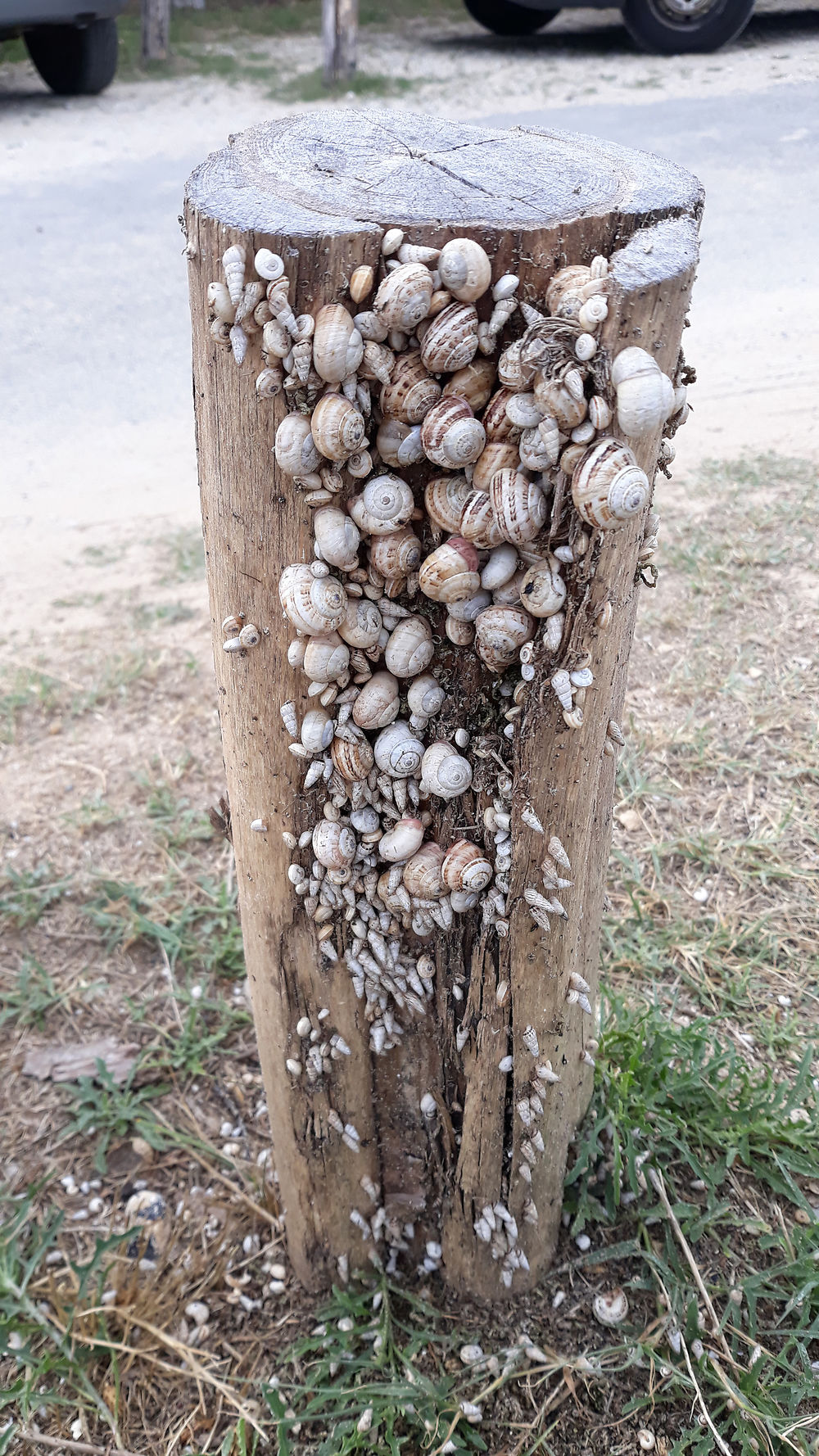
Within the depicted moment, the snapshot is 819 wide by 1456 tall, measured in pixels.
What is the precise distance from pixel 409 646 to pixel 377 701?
9 cm

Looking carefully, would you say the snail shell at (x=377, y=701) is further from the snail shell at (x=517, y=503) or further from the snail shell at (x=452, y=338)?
the snail shell at (x=452, y=338)

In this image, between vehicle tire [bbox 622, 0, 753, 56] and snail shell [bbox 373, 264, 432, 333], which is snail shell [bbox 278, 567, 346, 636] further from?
vehicle tire [bbox 622, 0, 753, 56]

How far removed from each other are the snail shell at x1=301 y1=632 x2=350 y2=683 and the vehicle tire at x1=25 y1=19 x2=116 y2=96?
9.93 meters

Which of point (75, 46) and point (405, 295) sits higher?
point (405, 295)

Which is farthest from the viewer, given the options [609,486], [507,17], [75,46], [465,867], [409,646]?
[507,17]

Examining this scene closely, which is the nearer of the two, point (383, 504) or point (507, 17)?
point (383, 504)

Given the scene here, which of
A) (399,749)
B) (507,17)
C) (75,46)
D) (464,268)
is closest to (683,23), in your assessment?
(507,17)

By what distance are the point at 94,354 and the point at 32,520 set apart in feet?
4.94

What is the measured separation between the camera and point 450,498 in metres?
1.34

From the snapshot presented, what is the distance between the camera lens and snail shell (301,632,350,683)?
4.67 feet

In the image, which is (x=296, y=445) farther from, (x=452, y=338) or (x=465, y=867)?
(x=465, y=867)

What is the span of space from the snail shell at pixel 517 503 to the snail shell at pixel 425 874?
20.8 inches

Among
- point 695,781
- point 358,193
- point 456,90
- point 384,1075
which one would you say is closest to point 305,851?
point 384,1075

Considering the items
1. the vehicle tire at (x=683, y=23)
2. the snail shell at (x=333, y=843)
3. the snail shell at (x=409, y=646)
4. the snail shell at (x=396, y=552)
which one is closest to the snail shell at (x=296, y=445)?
the snail shell at (x=396, y=552)
